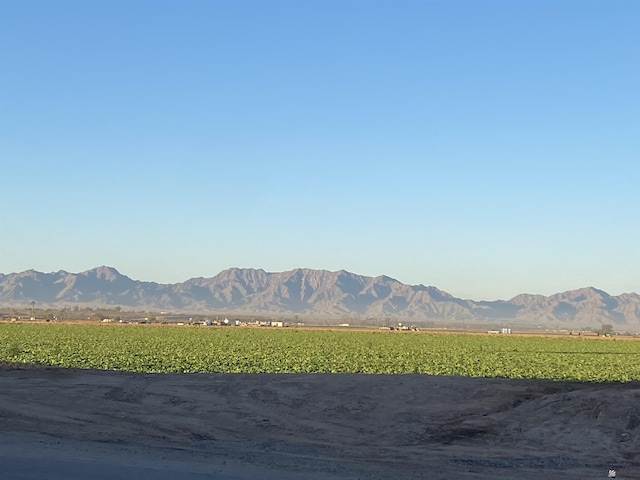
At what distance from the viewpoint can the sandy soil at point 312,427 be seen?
1611 cm

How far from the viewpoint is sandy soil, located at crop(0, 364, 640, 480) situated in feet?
52.9

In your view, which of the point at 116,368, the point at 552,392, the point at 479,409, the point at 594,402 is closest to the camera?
the point at 594,402

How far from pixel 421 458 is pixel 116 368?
26773mm

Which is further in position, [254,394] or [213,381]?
[213,381]

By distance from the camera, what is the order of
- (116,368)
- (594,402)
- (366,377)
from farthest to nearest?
1. (116,368)
2. (366,377)
3. (594,402)

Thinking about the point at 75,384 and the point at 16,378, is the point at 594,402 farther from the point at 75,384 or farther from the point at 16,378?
the point at 16,378

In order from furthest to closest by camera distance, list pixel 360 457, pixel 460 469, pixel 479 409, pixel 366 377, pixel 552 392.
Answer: pixel 366 377, pixel 552 392, pixel 479 409, pixel 360 457, pixel 460 469

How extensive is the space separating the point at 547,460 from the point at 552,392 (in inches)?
381

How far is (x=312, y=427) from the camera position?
24.1 metres

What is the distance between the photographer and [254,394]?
29.4m

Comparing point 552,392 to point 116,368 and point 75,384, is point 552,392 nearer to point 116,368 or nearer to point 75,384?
point 75,384

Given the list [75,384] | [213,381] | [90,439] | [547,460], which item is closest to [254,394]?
[213,381]

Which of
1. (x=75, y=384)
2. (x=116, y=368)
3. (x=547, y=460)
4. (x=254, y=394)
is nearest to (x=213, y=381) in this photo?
(x=254, y=394)

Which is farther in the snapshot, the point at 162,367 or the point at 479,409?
the point at 162,367
